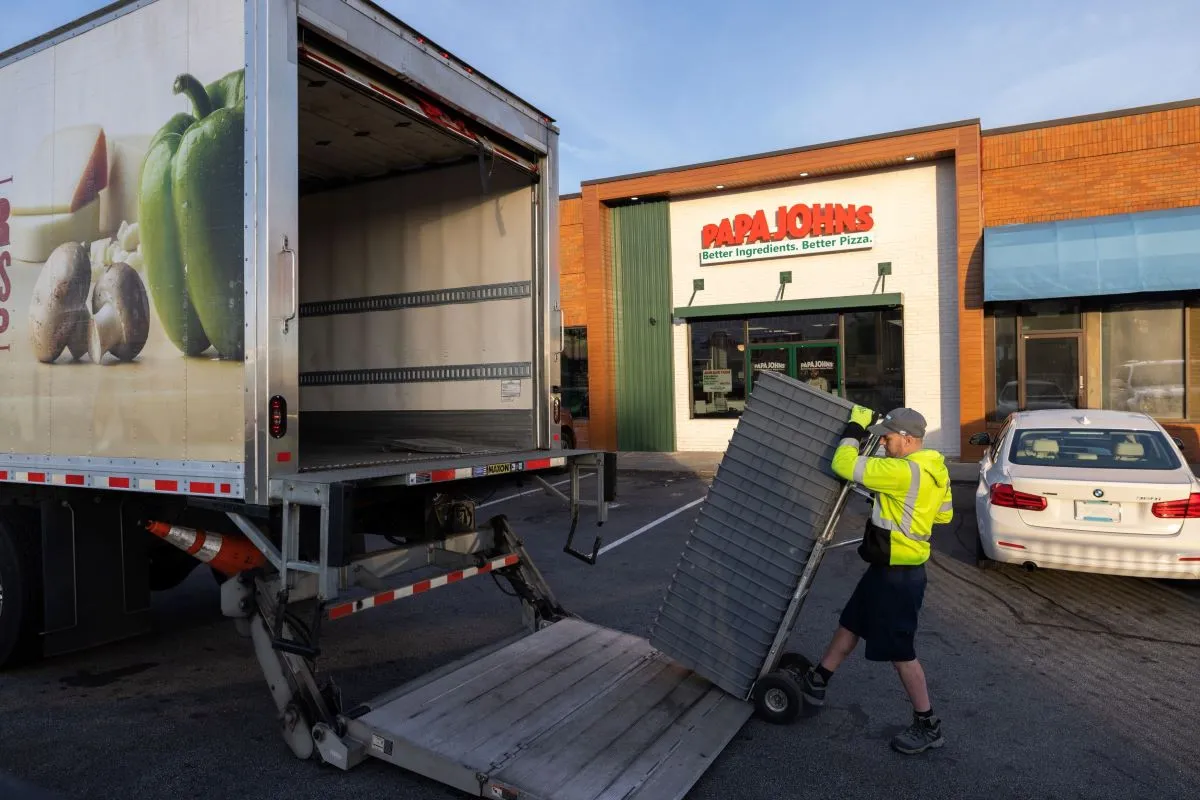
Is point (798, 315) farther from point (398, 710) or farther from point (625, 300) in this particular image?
point (398, 710)

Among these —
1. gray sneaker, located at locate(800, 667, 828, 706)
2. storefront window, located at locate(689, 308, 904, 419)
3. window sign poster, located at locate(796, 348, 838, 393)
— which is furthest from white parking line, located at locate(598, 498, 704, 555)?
window sign poster, located at locate(796, 348, 838, 393)

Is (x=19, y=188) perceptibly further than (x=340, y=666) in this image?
No

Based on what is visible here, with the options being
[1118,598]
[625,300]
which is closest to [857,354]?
[625,300]

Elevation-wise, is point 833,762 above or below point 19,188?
below

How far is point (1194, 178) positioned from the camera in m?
13.4

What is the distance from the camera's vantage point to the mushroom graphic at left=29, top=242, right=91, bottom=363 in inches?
173

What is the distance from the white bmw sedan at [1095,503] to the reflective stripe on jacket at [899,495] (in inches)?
122

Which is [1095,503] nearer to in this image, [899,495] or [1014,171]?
[899,495]

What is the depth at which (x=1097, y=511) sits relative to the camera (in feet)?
20.8

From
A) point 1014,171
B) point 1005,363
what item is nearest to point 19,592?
point 1005,363

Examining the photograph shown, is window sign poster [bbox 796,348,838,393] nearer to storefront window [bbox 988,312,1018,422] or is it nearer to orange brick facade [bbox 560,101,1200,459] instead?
orange brick facade [bbox 560,101,1200,459]

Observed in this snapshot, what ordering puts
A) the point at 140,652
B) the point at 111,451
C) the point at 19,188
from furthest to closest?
the point at 140,652 < the point at 19,188 < the point at 111,451

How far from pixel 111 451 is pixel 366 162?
282 cm

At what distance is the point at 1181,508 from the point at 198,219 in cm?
697
